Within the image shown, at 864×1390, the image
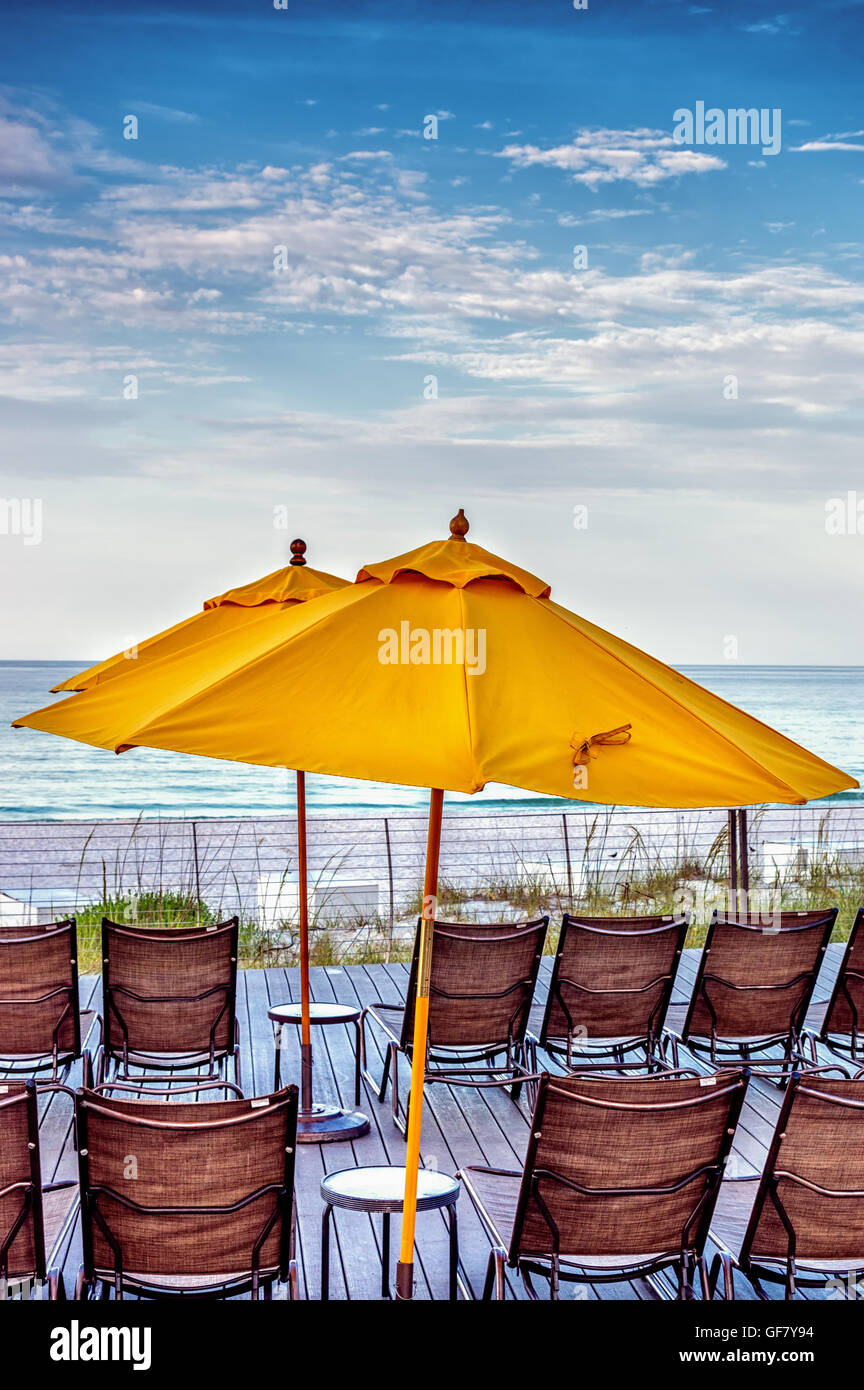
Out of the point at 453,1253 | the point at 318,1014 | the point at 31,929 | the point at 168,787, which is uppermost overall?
the point at 31,929

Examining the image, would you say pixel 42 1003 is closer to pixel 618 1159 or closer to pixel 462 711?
pixel 618 1159

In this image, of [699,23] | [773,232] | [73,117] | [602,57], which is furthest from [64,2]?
[773,232]

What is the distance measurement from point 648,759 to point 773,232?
37559 mm

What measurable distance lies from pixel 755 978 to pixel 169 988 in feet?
7.99

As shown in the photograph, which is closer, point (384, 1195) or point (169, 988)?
point (384, 1195)

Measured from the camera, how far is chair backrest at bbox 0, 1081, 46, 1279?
9.54 feet

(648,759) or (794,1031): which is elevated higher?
(648,759)

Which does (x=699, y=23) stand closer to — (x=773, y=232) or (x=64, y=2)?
(x=773, y=232)

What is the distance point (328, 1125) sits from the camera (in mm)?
5004

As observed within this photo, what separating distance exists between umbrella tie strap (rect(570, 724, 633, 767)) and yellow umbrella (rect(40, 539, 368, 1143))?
154 centimetres

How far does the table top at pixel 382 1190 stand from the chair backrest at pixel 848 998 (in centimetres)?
250

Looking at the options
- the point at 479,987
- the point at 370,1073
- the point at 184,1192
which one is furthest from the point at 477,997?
the point at 184,1192

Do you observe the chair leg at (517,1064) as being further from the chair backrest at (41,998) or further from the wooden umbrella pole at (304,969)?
the chair backrest at (41,998)

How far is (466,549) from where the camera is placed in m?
3.17
